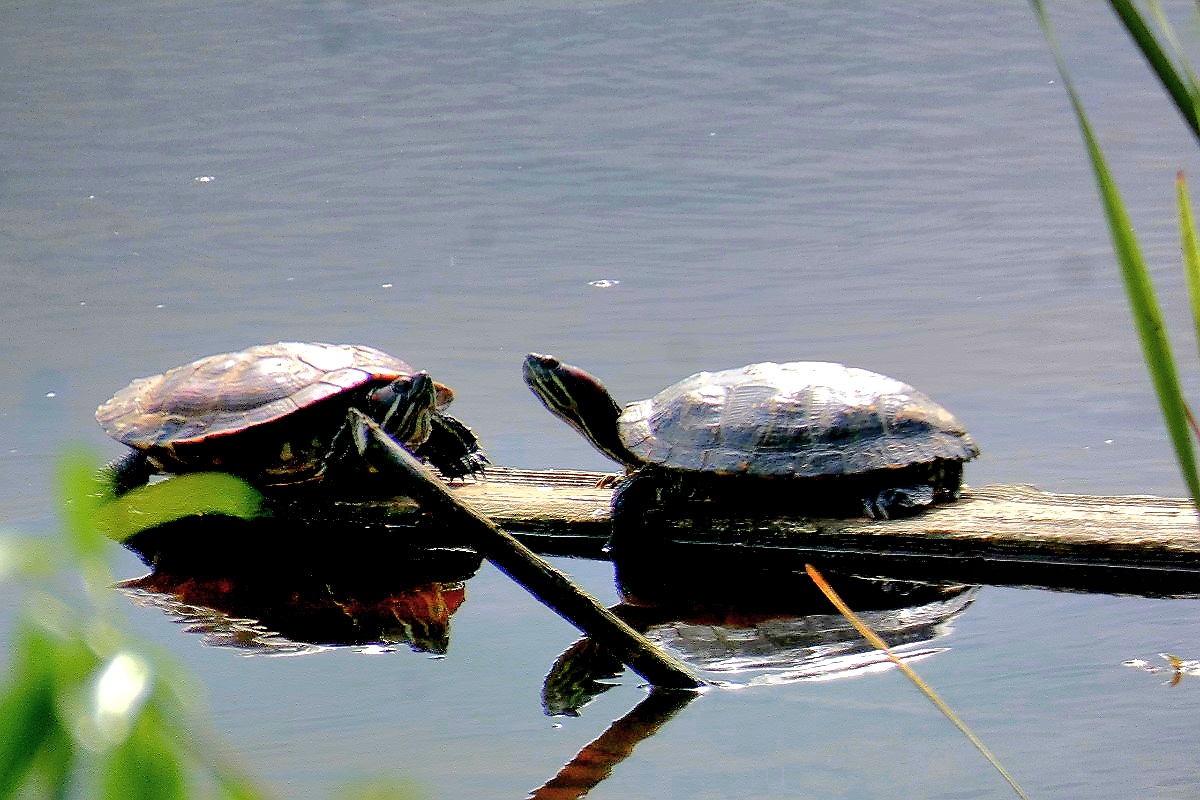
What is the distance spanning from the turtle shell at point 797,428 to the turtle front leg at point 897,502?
0.45 feet

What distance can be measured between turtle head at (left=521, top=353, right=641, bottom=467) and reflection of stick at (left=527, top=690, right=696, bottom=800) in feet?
3.97

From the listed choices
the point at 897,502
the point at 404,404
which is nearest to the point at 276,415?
the point at 404,404

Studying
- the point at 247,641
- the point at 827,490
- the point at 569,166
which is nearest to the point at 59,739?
the point at 247,641

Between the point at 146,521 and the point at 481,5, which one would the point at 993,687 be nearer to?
the point at 146,521

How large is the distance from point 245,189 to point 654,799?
811 cm

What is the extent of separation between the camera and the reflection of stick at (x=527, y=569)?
2.32 metres

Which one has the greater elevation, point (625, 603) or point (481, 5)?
point (481, 5)

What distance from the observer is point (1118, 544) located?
3.66 metres

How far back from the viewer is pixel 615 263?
8125mm

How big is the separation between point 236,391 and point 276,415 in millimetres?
196

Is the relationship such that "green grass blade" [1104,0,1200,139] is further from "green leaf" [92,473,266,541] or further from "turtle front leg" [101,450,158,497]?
"turtle front leg" [101,450,158,497]

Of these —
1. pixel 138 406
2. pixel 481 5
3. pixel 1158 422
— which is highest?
pixel 481 5

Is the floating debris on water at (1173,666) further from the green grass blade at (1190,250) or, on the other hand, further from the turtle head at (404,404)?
the green grass blade at (1190,250)

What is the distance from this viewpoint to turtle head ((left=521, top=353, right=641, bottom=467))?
4238 mm
